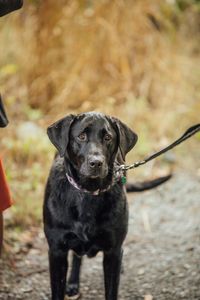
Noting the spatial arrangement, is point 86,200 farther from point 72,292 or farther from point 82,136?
point 72,292

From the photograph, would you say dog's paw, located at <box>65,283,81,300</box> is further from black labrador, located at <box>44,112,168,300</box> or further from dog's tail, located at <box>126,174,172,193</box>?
dog's tail, located at <box>126,174,172,193</box>

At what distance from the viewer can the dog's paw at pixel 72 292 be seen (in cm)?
418

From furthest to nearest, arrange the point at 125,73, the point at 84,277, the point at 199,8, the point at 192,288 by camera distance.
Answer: the point at 199,8, the point at 125,73, the point at 84,277, the point at 192,288

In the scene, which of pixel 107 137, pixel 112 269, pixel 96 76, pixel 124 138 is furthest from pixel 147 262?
pixel 96 76

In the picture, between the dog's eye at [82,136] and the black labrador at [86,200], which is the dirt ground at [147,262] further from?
the dog's eye at [82,136]

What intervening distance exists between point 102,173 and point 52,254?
676 millimetres

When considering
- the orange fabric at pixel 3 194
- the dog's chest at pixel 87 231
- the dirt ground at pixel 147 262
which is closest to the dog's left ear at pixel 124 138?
the dog's chest at pixel 87 231

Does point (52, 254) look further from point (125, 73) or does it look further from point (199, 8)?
point (199, 8)

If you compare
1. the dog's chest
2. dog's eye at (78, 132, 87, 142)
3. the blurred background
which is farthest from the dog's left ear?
the blurred background

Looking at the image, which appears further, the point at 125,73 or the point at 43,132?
the point at 125,73

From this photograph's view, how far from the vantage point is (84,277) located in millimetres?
4484

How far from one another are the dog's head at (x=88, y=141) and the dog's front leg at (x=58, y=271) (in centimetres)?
57

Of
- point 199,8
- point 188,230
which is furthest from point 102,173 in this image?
point 199,8

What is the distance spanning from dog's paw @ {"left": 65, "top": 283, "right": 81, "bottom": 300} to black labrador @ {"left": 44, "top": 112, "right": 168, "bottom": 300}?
23.2 inches
